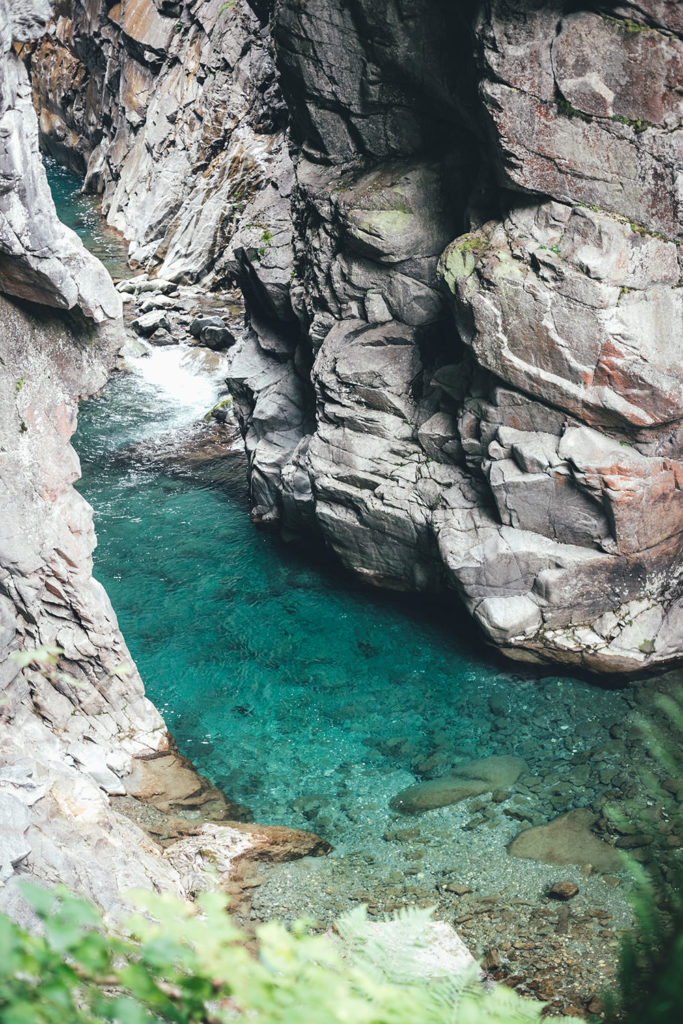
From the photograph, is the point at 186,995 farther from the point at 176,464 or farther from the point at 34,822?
the point at 176,464

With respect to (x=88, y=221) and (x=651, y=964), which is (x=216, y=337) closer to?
(x=88, y=221)

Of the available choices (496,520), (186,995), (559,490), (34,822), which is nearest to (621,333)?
(559,490)

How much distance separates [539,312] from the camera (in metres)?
11.6

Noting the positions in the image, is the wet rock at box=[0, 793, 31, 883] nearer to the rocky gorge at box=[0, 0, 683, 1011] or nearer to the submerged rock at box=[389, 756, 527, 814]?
the rocky gorge at box=[0, 0, 683, 1011]

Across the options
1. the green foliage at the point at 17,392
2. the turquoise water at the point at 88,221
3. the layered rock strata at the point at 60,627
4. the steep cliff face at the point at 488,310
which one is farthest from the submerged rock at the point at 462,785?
the turquoise water at the point at 88,221

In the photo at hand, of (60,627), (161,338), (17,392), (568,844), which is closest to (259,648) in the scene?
(60,627)

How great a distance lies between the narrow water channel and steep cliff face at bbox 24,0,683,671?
38.0 inches

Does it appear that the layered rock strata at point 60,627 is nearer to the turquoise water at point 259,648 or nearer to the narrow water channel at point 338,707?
the narrow water channel at point 338,707

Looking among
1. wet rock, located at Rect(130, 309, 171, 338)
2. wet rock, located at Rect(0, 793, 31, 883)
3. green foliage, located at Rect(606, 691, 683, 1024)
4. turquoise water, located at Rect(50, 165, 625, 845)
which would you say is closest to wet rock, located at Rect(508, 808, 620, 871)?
turquoise water, located at Rect(50, 165, 625, 845)

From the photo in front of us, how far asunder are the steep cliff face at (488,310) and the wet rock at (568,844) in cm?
311

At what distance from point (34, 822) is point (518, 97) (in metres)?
10.8

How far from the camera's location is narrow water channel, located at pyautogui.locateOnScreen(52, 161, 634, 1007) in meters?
9.42

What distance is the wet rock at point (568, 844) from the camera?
9.45 m

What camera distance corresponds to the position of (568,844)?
385 inches
